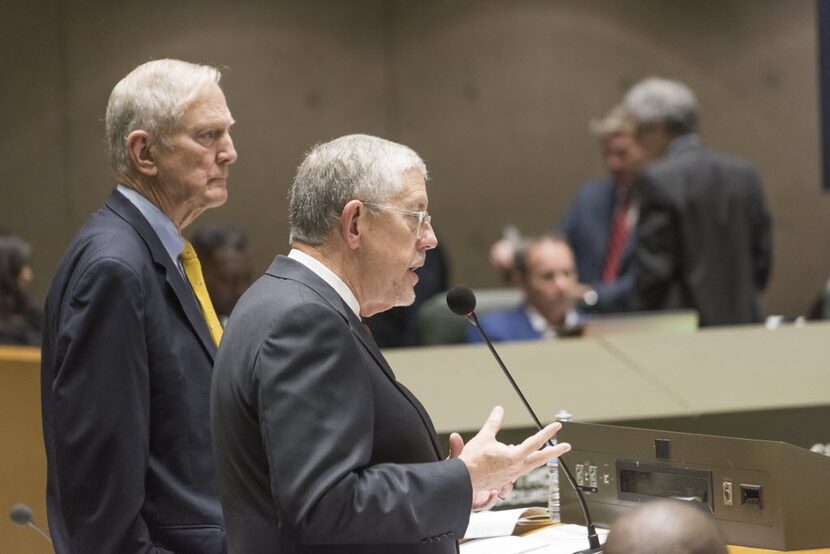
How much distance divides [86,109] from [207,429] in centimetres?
545

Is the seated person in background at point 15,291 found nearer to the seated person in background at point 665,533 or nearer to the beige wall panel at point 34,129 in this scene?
the beige wall panel at point 34,129

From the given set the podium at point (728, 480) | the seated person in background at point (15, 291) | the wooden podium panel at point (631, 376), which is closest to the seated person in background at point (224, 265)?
the seated person in background at point (15, 291)

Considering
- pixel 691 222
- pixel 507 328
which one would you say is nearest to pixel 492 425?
pixel 507 328

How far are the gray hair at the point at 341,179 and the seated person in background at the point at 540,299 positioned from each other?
2.94 m

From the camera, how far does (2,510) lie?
2.92 m

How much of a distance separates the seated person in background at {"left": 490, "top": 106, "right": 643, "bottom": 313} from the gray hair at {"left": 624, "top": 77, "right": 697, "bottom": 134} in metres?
0.56

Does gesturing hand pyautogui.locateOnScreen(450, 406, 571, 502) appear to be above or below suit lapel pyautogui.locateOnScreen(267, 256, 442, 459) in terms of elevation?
below

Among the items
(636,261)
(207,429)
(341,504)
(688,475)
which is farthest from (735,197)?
(341,504)

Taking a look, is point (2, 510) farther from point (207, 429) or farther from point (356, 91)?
point (356, 91)

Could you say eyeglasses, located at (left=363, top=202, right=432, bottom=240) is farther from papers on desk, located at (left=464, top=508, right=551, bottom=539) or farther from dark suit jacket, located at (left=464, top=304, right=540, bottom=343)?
dark suit jacket, located at (left=464, top=304, right=540, bottom=343)

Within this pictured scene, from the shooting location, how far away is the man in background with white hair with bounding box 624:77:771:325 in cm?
479

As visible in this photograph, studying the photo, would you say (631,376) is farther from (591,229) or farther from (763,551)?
(591,229)

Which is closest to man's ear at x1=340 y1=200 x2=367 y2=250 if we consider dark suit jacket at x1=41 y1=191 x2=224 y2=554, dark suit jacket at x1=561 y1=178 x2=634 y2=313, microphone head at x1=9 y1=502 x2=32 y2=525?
dark suit jacket at x1=41 y1=191 x2=224 y2=554

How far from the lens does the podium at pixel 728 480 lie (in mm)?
2016
